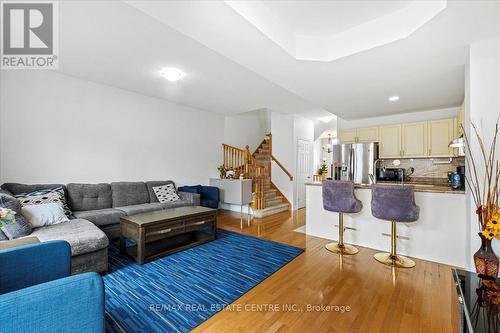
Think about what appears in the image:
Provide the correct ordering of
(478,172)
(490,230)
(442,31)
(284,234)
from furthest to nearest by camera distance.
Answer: (284,234)
(478,172)
(442,31)
(490,230)

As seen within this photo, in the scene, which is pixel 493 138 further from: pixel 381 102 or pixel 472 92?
pixel 381 102

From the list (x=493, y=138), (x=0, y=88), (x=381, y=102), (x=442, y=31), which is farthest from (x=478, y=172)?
(x=0, y=88)

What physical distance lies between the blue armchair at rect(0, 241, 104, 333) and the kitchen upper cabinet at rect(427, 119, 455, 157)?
566 centimetres

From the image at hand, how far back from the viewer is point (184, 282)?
2.36m

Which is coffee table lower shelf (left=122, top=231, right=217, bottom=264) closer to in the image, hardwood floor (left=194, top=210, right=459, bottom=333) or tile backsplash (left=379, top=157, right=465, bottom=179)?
hardwood floor (left=194, top=210, right=459, bottom=333)

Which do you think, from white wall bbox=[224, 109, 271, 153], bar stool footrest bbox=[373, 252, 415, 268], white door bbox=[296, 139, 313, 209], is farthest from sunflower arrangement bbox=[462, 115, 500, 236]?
white wall bbox=[224, 109, 271, 153]

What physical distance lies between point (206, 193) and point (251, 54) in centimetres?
369

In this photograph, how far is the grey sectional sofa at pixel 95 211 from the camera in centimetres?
235

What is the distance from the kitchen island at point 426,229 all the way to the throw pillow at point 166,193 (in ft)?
11.1

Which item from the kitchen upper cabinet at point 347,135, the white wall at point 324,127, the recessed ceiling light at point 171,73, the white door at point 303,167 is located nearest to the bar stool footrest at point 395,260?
the kitchen upper cabinet at point 347,135

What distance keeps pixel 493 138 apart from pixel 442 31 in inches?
45.2

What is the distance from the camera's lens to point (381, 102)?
4.23 meters

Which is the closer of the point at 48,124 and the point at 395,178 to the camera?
the point at 48,124

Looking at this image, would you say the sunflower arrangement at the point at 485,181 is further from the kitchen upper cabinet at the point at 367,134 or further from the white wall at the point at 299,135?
the white wall at the point at 299,135
